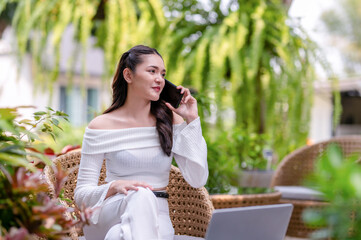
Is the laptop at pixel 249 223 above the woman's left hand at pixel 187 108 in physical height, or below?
below

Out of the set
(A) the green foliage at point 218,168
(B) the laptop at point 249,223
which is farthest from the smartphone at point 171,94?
(A) the green foliage at point 218,168

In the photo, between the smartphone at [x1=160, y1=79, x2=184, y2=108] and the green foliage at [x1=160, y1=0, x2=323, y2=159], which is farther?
the green foliage at [x1=160, y1=0, x2=323, y2=159]

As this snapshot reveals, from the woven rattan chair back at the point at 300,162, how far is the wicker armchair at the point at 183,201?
5.08 feet

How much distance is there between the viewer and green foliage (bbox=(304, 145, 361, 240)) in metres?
0.42

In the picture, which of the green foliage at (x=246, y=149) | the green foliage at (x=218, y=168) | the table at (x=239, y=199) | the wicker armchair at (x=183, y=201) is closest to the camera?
the wicker armchair at (x=183, y=201)

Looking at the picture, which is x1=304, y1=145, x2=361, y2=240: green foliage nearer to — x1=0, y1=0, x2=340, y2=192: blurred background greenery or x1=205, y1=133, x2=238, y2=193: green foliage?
x1=205, y1=133, x2=238, y2=193: green foliage

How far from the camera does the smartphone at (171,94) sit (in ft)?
4.86

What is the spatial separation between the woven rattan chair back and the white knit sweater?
1.80 metres

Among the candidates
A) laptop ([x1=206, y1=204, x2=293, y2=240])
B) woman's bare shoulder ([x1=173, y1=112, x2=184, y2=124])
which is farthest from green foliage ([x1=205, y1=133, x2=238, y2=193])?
laptop ([x1=206, y1=204, x2=293, y2=240])

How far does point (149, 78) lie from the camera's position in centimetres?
141

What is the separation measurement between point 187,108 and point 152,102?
139 mm

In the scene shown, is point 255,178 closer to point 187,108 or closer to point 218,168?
point 218,168

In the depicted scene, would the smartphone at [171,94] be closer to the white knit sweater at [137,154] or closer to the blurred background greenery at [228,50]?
the white knit sweater at [137,154]

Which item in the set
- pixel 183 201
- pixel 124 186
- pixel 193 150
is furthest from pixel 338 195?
pixel 183 201
